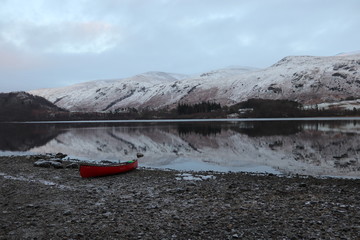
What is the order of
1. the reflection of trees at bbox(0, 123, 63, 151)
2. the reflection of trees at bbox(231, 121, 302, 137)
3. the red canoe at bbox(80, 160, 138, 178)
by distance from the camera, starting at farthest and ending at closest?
the reflection of trees at bbox(231, 121, 302, 137), the reflection of trees at bbox(0, 123, 63, 151), the red canoe at bbox(80, 160, 138, 178)

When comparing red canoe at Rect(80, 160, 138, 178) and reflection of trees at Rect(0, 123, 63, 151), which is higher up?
red canoe at Rect(80, 160, 138, 178)

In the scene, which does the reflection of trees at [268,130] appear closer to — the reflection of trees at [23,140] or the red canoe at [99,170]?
the reflection of trees at [23,140]

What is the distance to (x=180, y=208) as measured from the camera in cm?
1866

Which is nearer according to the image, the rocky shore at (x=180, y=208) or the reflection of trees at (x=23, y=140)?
the rocky shore at (x=180, y=208)

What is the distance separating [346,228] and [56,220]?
13.5 meters

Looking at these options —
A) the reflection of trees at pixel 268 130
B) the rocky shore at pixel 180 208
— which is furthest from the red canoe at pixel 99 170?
the reflection of trees at pixel 268 130

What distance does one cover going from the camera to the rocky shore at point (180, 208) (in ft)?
46.5

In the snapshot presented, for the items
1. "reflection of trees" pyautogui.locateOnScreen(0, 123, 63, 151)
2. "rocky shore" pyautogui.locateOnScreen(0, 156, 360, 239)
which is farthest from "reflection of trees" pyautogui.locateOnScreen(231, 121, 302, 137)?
"rocky shore" pyautogui.locateOnScreen(0, 156, 360, 239)

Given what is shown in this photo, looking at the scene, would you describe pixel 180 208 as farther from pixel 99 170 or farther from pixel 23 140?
pixel 23 140

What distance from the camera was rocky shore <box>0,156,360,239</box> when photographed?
14172 mm

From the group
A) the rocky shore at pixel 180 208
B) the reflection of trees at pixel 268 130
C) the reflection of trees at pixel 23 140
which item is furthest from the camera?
the reflection of trees at pixel 268 130

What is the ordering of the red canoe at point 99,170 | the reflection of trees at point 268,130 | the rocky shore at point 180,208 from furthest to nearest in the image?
the reflection of trees at point 268,130, the red canoe at point 99,170, the rocky shore at point 180,208

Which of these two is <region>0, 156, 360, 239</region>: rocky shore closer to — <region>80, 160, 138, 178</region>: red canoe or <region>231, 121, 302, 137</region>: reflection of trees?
<region>80, 160, 138, 178</region>: red canoe

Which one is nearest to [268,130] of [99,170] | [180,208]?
[99,170]
